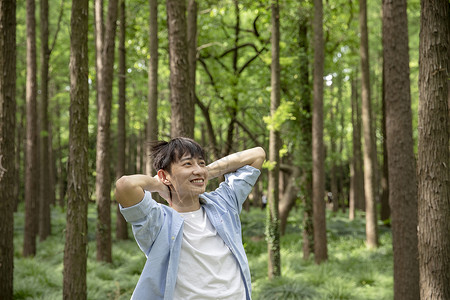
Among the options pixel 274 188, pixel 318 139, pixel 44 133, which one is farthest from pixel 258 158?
pixel 44 133

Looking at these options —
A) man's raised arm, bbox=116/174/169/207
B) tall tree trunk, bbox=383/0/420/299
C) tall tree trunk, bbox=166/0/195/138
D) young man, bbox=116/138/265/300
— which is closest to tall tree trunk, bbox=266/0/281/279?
tall tree trunk, bbox=383/0/420/299

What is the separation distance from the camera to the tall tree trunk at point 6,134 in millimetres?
6141

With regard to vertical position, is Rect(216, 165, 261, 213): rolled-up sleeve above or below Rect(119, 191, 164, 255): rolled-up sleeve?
above

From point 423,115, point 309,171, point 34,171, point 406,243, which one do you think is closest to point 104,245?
point 34,171

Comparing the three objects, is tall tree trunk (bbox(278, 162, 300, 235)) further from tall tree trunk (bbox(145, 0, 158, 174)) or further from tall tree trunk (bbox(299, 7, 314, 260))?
tall tree trunk (bbox(145, 0, 158, 174))

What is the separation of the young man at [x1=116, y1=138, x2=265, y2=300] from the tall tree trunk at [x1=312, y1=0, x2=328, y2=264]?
26.7ft

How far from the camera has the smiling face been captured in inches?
92.8

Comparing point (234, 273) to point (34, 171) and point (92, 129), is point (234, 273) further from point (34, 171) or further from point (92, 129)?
point (92, 129)

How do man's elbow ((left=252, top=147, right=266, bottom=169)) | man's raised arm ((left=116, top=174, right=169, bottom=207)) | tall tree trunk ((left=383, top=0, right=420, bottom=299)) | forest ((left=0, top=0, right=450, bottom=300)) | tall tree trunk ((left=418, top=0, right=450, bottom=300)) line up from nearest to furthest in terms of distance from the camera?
man's raised arm ((left=116, top=174, right=169, bottom=207)), man's elbow ((left=252, top=147, right=266, bottom=169)), tall tree trunk ((left=418, top=0, right=450, bottom=300)), forest ((left=0, top=0, right=450, bottom=300)), tall tree trunk ((left=383, top=0, right=420, bottom=299))

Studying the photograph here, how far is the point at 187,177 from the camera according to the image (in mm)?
2359

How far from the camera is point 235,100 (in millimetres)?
14719

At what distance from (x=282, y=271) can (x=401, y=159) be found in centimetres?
444

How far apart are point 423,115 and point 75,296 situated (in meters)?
4.88

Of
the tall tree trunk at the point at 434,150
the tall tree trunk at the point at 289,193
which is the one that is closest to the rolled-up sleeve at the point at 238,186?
the tall tree trunk at the point at 434,150
